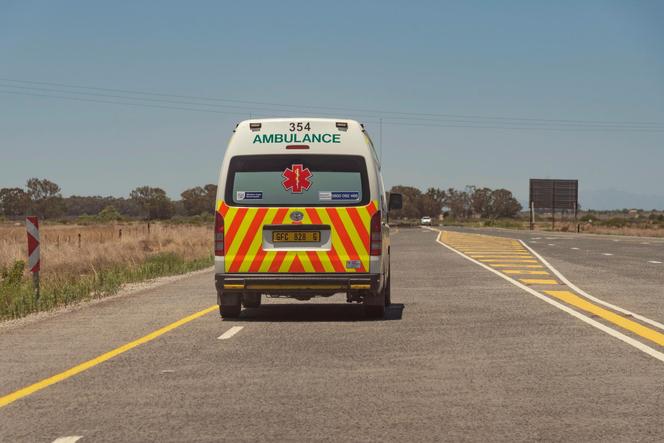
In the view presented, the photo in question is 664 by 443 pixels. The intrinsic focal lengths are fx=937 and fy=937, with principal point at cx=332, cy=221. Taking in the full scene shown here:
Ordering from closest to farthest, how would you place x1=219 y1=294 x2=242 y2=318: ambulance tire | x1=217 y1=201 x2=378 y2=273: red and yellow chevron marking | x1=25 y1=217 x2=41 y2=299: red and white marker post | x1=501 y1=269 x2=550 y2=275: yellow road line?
1. x1=217 y1=201 x2=378 y2=273: red and yellow chevron marking
2. x1=219 y1=294 x2=242 y2=318: ambulance tire
3. x1=25 y1=217 x2=41 y2=299: red and white marker post
4. x1=501 y1=269 x2=550 y2=275: yellow road line

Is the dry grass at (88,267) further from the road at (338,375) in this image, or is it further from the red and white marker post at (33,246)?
the road at (338,375)

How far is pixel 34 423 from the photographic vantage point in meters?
6.27

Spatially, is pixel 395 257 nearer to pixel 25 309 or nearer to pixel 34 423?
pixel 25 309

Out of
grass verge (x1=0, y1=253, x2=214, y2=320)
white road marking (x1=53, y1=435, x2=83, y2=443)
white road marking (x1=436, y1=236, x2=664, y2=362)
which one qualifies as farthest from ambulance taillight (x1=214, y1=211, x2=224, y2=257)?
white road marking (x1=53, y1=435, x2=83, y2=443)

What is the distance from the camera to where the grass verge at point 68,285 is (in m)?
15.1

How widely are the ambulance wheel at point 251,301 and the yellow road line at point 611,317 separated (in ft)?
15.9

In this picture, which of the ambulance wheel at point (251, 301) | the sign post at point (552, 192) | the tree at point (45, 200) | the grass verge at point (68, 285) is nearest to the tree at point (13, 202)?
the tree at point (45, 200)

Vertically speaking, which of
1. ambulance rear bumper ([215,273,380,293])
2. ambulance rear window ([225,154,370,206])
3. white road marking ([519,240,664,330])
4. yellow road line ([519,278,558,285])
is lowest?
yellow road line ([519,278,558,285])

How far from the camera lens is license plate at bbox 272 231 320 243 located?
38.9 feet

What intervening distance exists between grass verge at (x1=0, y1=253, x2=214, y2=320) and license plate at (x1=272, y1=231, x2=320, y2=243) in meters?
4.60

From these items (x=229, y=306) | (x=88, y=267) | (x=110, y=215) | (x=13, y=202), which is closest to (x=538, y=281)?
(x=229, y=306)

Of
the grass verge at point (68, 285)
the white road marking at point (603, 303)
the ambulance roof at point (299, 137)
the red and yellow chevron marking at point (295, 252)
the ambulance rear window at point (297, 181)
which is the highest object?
the ambulance roof at point (299, 137)

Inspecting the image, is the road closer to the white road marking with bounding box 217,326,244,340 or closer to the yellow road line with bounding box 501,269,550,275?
the white road marking with bounding box 217,326,244,340

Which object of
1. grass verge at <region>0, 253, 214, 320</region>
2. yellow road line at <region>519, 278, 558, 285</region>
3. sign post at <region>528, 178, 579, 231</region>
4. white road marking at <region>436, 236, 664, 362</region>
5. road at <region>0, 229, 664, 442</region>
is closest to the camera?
road at <region>0, 229, 664, 442</region>
